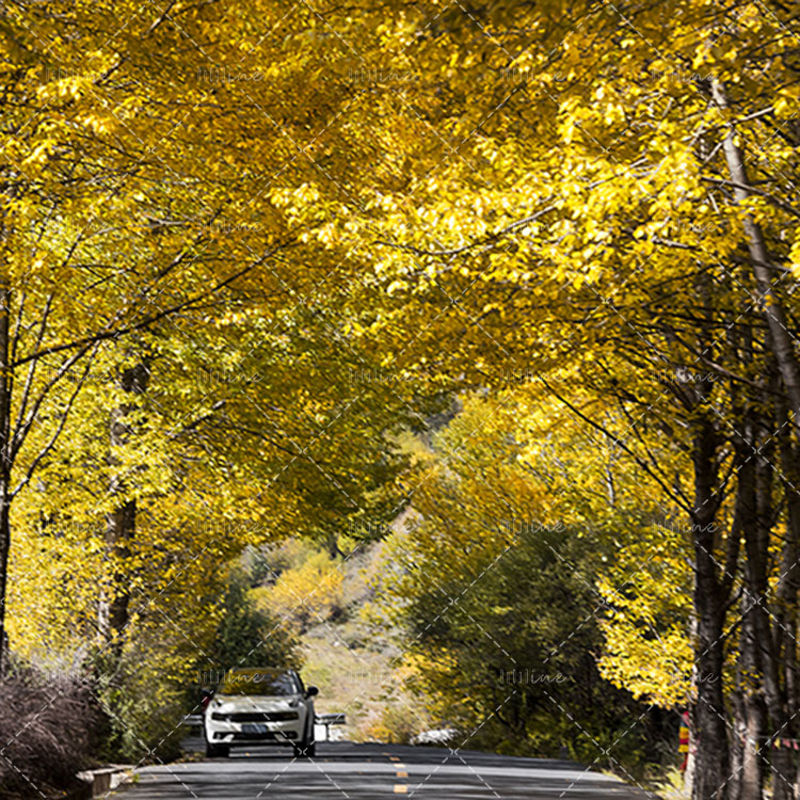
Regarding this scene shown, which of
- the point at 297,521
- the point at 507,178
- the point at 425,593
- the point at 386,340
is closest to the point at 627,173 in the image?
the point at 507,178

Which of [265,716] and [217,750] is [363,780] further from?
[217,750]

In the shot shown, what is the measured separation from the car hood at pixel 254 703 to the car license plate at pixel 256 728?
12.6 inches

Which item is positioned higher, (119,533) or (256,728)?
(119,533)

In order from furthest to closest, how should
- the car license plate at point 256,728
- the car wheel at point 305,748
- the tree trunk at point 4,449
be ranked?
the car wheel at point 305,748, the car license plate at point 256,728, the tree trunk at point 4,449

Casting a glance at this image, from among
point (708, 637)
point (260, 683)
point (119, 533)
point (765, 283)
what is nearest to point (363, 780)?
point (708, 637)

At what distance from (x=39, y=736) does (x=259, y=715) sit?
8206mm

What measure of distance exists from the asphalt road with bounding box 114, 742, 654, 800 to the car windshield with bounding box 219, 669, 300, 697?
1.11 metres

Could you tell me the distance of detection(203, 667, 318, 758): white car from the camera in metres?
20.3

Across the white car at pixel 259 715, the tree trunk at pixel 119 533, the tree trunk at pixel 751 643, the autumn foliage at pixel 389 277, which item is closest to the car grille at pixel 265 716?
the white car at pixel 259 715

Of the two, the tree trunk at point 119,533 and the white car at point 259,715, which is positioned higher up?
the tree trunk at point 119,533

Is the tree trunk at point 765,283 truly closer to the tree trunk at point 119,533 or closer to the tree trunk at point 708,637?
the tree trunk at point 708,637

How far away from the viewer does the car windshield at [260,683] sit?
67.5 ft

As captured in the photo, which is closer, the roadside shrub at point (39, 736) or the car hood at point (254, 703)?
the roadside shrub at point (39, 736)

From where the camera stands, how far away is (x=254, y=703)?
2023 cm
